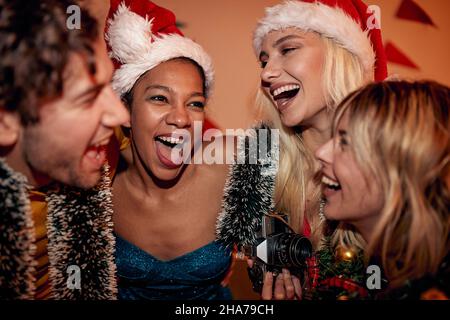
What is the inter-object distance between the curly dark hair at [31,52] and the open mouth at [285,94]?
2.59 feet

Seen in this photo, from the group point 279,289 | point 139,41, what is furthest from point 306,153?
point 139,41

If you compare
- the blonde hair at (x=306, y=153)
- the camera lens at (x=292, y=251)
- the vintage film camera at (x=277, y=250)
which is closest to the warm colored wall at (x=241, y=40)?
the blonde hair at (x=306, y=153)

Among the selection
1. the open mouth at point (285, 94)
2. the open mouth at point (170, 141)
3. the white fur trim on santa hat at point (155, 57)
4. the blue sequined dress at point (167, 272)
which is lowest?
the blue sequined dress at point (167, 272)

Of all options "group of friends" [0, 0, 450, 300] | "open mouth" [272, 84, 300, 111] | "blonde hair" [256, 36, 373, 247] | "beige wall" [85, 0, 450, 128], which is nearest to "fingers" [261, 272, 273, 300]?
"group of friends" [0, 0, 450, 300]

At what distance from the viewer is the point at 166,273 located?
1.70 metres

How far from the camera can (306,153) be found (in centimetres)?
175

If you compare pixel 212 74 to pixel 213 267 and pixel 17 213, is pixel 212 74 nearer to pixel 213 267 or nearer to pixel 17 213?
pixel 213 267

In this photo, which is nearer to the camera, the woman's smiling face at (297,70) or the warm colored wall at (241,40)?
the woman's smiling face at (297,70)

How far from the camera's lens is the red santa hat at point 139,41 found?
1.58 m

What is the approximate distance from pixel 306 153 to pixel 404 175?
0.65 m

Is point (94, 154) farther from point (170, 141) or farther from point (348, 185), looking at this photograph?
point (348, 185)

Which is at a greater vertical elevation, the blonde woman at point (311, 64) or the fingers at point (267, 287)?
the blonde woman at point (311, 64)

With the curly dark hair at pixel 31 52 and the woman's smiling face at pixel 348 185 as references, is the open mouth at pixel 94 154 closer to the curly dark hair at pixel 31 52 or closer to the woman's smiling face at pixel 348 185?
the curly dark hair at pixel 31 52

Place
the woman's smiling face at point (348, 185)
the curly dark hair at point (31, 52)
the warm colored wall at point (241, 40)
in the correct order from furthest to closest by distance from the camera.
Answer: the warm colored wall at point (241, 40) → the woman's smiling face at point (348, 185) → the curly dark hair at point (31, 52)
